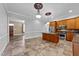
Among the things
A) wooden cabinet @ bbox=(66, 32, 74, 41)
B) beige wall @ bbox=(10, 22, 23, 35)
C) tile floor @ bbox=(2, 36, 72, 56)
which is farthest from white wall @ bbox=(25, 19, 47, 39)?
beige wall @ bbox=(10, 22, 23, 35)

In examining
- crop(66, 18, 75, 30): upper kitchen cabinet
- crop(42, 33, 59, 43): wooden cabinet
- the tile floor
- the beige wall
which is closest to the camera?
the tile floor

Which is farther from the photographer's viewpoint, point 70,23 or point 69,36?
point 70,23

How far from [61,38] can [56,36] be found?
1.61m

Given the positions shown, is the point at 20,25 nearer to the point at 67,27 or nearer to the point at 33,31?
the point at 33,31

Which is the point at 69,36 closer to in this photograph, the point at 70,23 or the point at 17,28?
the point at 70,23

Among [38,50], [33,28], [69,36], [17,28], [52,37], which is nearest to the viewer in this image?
[38,50]

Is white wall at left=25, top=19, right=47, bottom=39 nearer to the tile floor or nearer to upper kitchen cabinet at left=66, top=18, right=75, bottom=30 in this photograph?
the tile floor

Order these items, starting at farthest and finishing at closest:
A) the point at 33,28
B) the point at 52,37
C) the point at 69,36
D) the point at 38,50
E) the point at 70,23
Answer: the point at 33,28 < the point at 70,23 < the point at 69,36 < the point at 52,37 < the point at 38,50

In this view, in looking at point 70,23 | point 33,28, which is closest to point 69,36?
point 70,23

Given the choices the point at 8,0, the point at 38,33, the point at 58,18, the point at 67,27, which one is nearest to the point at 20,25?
the point at 38,33

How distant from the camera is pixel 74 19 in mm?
7660

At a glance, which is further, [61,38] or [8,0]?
[61,38]

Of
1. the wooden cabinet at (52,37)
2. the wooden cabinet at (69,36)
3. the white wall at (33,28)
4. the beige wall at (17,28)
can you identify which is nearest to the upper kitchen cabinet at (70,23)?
the wooden cabinet at (69,36)

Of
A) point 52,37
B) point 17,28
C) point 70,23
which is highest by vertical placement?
point 70,23
